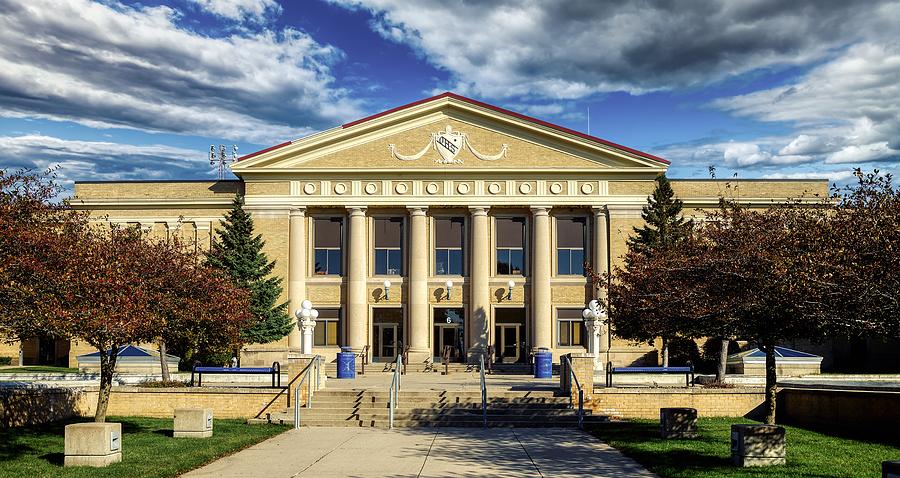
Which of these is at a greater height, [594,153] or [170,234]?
[594,153]

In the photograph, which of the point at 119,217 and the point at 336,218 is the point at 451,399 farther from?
the point at 119,217

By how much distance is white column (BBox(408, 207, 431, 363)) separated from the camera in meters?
42.9

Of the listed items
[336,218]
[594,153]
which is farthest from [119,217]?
[594,153]

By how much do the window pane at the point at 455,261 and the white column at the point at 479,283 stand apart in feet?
3.82

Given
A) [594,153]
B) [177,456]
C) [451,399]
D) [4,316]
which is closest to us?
[4,316]

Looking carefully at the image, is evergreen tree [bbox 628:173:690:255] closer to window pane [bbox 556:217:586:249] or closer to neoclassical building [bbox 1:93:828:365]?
neoclassical building [bbox 1:93:828:365]

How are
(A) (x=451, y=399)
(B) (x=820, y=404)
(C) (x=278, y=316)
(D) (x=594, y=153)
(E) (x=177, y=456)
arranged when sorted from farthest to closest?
1. (D) (x=594, y=153)
2. (C) (x=278, y=316)
3. (A) (x=451, y=399)
4. (B) (x=820, y=404)
5. (E) (x=177, y=456)

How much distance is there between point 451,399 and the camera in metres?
24.0

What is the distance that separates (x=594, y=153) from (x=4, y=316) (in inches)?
1320

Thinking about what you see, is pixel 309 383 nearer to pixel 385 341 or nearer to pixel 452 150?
pixel 385 341

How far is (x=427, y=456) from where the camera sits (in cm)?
1623

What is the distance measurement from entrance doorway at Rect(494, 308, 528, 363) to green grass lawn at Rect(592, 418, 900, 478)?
2309 cm

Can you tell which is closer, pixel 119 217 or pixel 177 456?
pixel 177 456

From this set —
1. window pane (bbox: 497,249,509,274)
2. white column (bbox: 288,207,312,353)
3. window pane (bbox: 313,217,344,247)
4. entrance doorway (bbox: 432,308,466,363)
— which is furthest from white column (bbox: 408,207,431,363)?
white column (bbox: 288,207,312,353)
